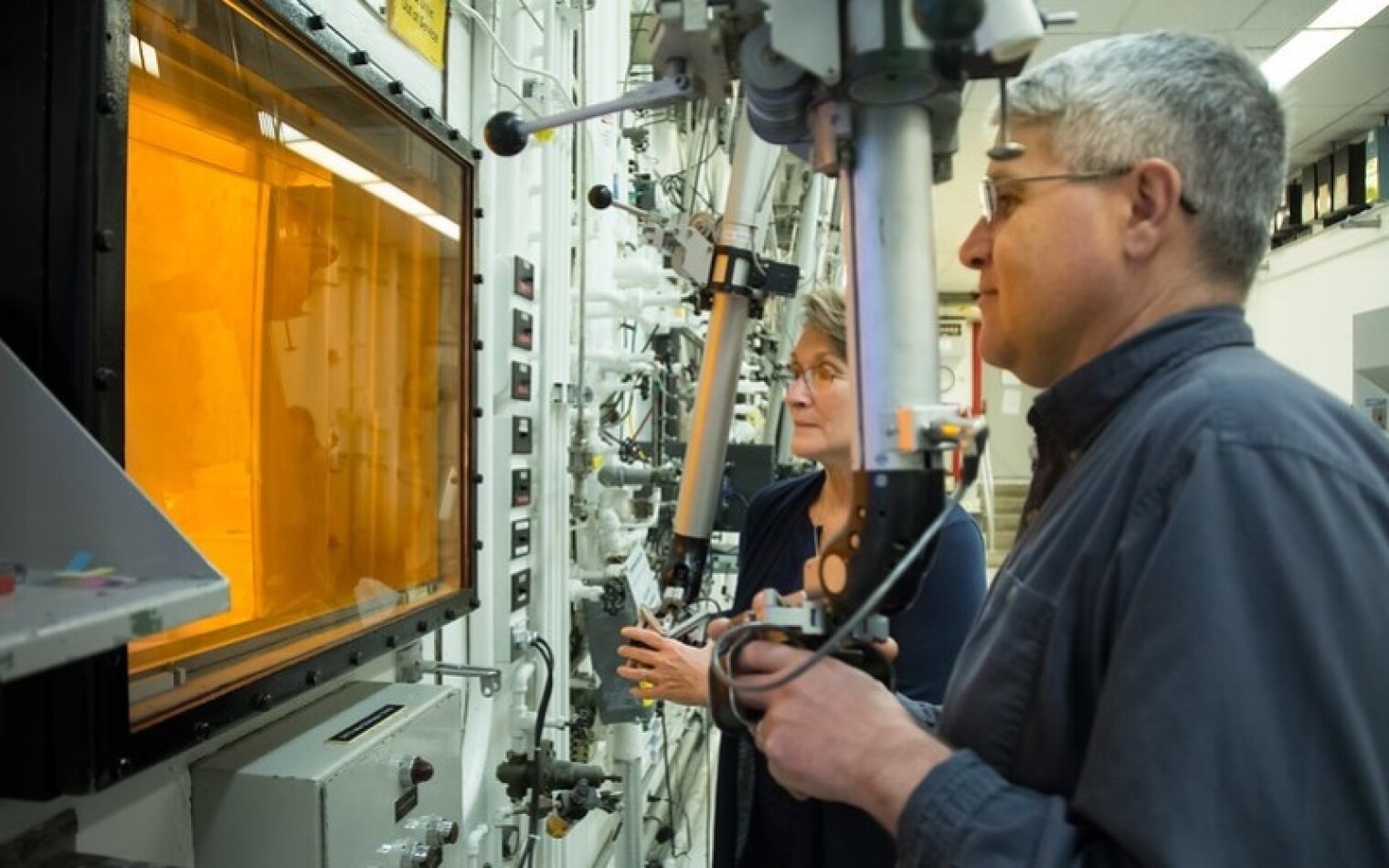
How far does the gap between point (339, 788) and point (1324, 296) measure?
25.5 ft

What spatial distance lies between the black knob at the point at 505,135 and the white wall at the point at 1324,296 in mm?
6223

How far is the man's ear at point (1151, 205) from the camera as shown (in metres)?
0.74

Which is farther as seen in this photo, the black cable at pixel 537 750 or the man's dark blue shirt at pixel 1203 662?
the black cable at pixel 537 750

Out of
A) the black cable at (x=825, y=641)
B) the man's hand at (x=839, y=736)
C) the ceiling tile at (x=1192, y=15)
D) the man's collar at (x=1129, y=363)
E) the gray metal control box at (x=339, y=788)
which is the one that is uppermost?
the ceiling tile at (x=1192, y=15)

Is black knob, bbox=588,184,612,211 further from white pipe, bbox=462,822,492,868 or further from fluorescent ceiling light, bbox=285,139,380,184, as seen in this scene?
white pipe, bbox=462,822,492,868

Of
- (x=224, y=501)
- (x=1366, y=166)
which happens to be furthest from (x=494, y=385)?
(x=1366, y=166)

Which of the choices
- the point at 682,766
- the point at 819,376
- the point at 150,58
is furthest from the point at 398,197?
the point at 682,766

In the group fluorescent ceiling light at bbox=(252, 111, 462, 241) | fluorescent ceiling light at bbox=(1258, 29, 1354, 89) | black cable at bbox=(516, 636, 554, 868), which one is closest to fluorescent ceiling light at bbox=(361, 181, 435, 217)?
fluorescent ceiling light at bbox=(252, 111, 462, 241)

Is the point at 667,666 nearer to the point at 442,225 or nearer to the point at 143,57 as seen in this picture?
the point at 442,225

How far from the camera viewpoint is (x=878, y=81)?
62 centimetres

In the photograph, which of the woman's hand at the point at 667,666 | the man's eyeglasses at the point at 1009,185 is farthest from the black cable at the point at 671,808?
the man's eyeglasses at the point at 1009,185

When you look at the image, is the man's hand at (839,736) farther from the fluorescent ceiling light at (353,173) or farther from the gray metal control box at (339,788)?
the fluorescent ceiling light at (353,173)

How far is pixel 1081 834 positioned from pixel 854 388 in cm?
38

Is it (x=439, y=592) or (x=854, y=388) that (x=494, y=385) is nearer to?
(x=439, y=592)
